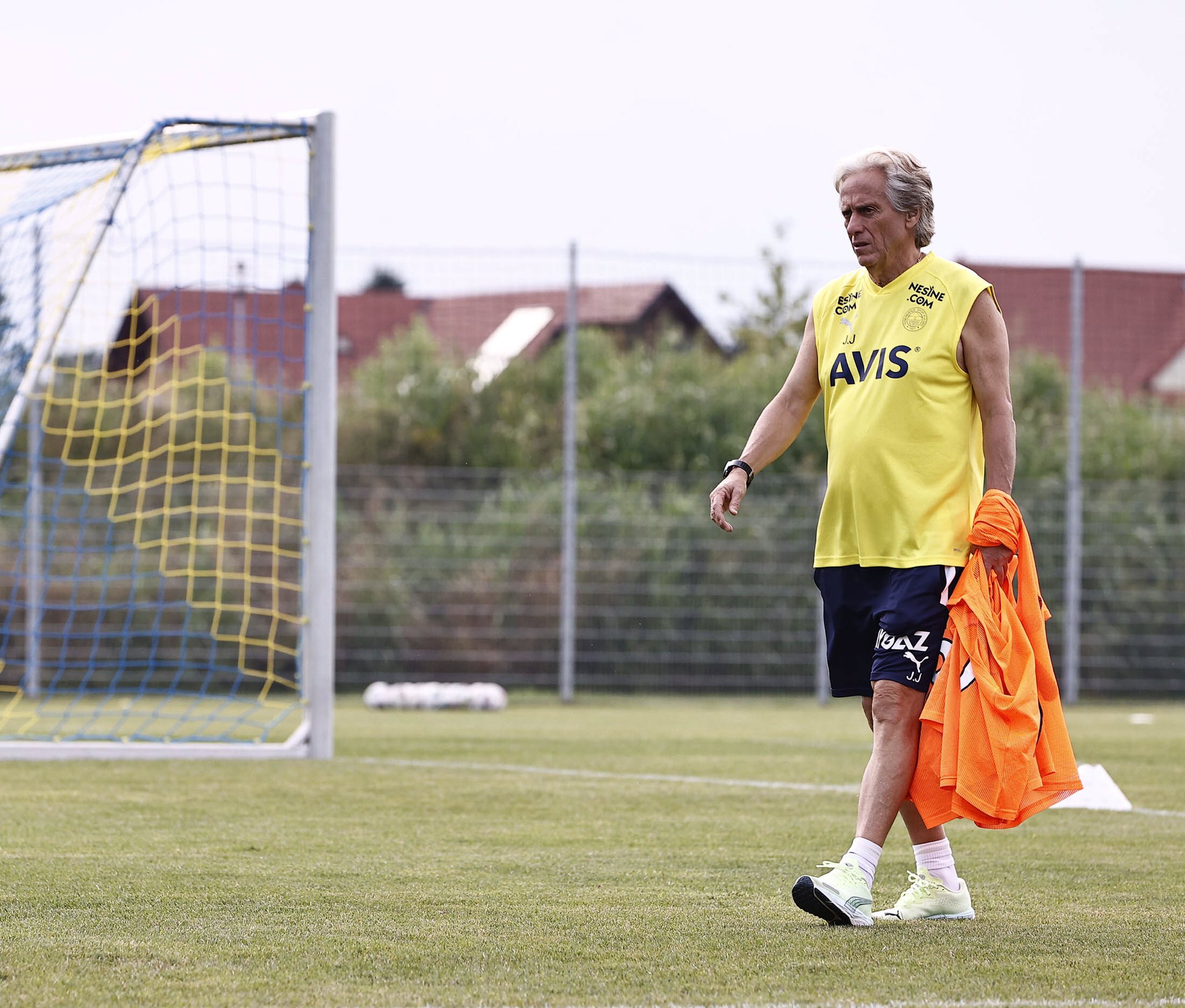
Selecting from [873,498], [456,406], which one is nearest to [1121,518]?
[456,406]

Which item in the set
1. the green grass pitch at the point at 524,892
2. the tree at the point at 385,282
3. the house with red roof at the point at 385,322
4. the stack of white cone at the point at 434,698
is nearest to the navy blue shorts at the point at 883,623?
the green grass pitch at the point at 524,892

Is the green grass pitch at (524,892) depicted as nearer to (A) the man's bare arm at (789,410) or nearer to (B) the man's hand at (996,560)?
(B) the man's hand at (996,560)

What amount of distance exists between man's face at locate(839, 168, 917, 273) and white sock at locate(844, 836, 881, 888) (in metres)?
1.33

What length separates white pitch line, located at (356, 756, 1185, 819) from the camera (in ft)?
20.8

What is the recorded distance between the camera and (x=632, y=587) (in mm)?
13227

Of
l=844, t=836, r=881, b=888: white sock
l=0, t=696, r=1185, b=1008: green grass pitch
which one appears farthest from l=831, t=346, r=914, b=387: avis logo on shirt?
l=0, t=696, r=1185, b=1008: green grass pitch

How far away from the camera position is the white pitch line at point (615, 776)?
6.33 m

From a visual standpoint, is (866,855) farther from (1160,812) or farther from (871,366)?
(1160,812)

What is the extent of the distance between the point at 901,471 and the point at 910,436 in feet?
0.27

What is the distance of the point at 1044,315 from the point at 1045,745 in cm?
1203

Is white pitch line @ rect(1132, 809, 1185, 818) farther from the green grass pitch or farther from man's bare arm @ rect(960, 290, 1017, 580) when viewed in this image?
man's bare arm @ rect(960, 290, 1017, 580)

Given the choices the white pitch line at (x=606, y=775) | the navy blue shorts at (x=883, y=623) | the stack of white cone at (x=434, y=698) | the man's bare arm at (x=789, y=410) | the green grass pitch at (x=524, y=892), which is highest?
the man's bare arm at (x=789, y=410)

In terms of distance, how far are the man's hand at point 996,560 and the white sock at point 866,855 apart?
0.65 meters

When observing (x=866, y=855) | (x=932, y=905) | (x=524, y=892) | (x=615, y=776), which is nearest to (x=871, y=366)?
(x=866, y=855)
